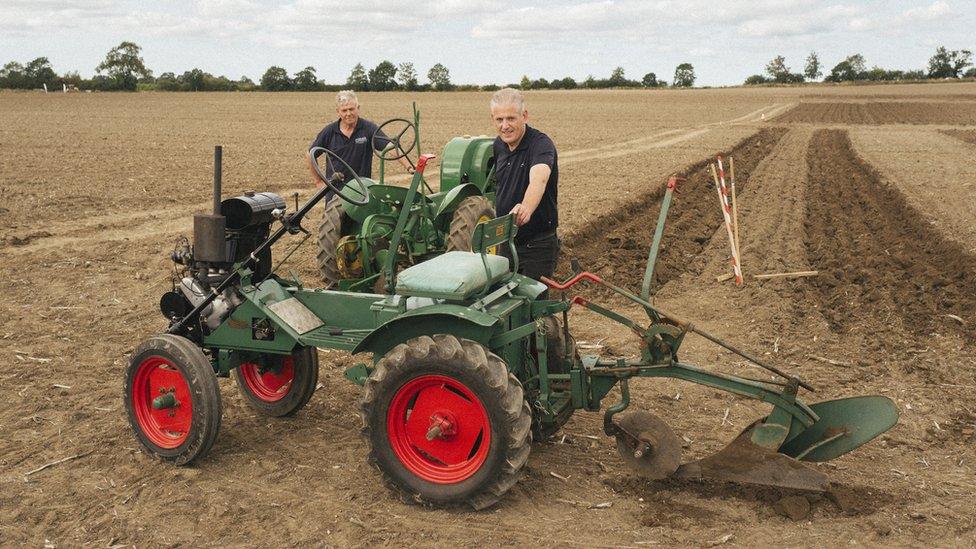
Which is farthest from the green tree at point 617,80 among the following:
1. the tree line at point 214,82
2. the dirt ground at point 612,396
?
the dirt ground at point 612,396

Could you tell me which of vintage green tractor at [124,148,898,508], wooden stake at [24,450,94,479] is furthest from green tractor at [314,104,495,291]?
wooden stake at [24,450,94,479]

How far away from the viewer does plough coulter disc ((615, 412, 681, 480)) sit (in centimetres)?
428

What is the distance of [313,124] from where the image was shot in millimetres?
34875

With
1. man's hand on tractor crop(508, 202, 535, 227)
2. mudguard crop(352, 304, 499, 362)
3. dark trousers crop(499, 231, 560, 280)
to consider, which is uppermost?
man's hand on tractor crop(508, 202, 535, 227)

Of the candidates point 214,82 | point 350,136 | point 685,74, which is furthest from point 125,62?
point 350,136

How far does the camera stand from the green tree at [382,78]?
7950cm

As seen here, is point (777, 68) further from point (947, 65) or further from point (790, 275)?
point (790, 275)

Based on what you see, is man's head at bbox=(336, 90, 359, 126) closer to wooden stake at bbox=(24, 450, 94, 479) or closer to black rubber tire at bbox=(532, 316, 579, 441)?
black rubber tire at bbox=(532, 316, 579, 441)

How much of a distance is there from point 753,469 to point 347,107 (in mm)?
5051

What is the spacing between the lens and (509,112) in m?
5.22

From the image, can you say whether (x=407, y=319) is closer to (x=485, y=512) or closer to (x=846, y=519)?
(x=485, y=512)

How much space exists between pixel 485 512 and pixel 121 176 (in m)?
14.4

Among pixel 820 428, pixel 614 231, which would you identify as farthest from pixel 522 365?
pixel 614 231

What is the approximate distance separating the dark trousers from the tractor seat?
126 cm
